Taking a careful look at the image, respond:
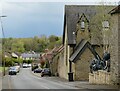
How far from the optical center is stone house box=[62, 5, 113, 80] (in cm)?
5328

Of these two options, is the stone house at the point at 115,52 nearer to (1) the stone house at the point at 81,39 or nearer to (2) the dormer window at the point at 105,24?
(2) the dormer window at the point at 105,24

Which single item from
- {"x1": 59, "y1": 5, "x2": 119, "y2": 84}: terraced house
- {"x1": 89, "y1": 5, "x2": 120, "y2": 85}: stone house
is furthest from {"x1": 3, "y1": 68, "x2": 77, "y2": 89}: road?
{"x1": 59, "y1": 5, "x2": 119, "y2": 84}: terraced house

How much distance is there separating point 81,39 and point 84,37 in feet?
1.94

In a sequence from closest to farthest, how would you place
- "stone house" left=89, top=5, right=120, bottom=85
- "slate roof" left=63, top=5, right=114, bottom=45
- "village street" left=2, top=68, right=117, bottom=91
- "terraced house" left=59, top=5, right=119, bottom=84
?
"stone house" left=89, top=5, right=120, bottom=85 < "village street" left=2, top=68, right=117, bottom=91 < "terraced house" left=59, top=5, right=119, bottom=84 < "slate roof" left=63, top=5, right=114, bottom=45

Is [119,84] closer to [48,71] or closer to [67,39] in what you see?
[67,39]

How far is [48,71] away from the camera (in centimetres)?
7494

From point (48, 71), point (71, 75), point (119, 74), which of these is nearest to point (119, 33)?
point (119, 74)

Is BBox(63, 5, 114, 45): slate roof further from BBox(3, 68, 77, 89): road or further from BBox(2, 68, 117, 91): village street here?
BBox(2, 68, 117, 91): village street

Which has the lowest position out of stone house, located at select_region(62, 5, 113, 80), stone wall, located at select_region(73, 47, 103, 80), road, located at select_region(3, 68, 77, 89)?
road, located at select_region(3, 68, 77, 89)

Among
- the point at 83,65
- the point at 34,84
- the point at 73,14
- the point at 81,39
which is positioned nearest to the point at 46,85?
the point at 34,84

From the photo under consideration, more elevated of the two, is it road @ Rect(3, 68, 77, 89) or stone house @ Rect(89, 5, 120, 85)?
stone house @ Rect(89, 5, 120, 85)

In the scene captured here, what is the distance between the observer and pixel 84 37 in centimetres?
5944

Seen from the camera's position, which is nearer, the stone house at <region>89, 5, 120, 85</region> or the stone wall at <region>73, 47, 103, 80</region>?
the stone house at <region>89, 5, 120, 85</region>

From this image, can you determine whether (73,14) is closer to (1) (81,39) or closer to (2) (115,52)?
(1) (81,39)
